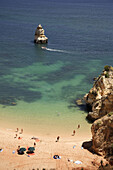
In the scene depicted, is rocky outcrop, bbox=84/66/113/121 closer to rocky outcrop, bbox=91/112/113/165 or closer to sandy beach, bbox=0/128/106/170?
sandy beach, bbox=0/128/106/170

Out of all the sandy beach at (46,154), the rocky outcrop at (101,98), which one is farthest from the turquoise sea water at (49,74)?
the sandy beach at (46,154)

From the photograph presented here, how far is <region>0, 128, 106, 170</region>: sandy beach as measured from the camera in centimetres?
3525

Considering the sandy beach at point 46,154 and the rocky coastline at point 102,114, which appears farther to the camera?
the rocky coastline at point 102,114

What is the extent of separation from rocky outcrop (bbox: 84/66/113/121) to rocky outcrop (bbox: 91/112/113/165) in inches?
364

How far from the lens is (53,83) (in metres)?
66.3

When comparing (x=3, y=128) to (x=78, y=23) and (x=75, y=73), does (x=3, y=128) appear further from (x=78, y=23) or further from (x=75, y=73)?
(x=78, y=23)

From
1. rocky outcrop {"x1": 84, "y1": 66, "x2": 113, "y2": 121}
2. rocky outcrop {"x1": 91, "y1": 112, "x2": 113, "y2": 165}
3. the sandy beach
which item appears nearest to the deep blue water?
rocky outcrop {"x1": 84, "y1": 66, "x2": 113, "y2": 121}

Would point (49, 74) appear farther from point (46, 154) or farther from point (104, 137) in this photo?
point (104, 137)

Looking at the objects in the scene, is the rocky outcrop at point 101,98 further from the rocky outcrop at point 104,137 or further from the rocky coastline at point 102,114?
the rocky outcrop at point 104,137

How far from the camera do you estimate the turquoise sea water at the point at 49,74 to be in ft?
165

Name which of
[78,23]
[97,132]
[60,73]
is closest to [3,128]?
[97,132]

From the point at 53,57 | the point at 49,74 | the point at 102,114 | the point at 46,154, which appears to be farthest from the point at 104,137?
the point at 53,57

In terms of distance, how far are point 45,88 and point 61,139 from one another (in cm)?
2130

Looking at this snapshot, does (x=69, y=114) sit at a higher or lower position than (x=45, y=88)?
lower
